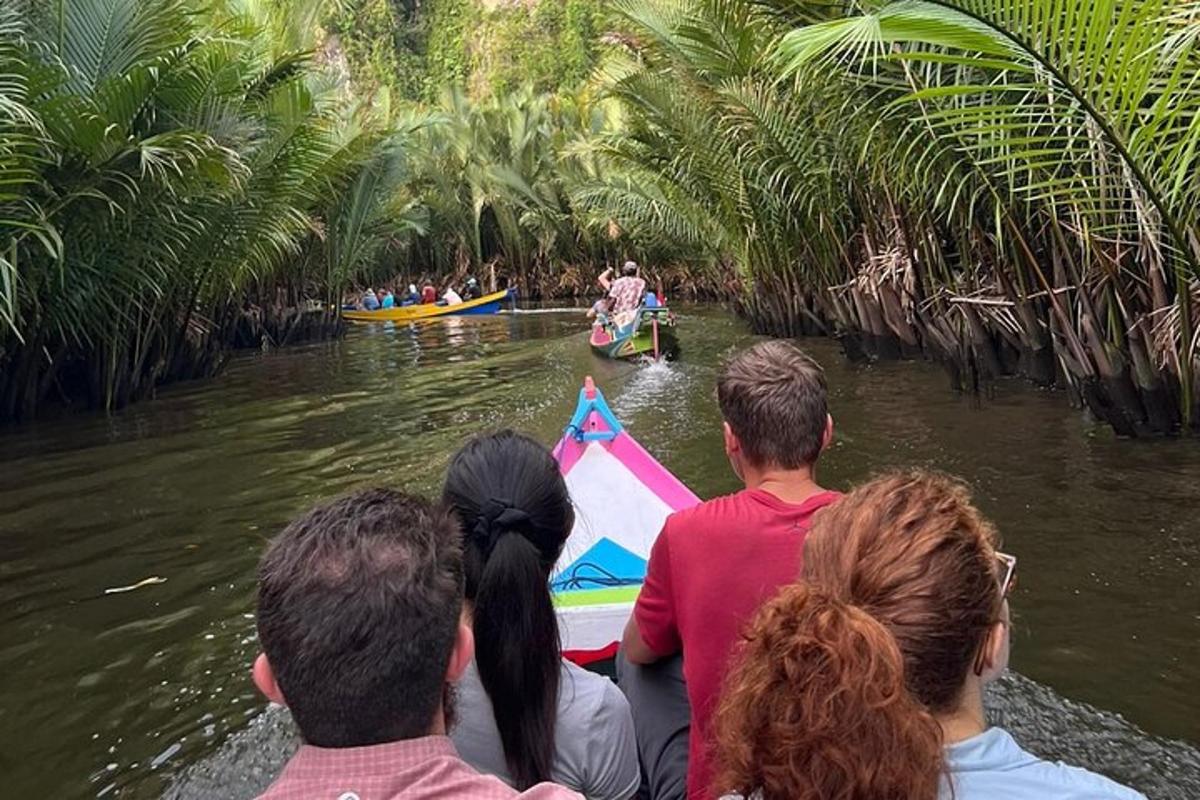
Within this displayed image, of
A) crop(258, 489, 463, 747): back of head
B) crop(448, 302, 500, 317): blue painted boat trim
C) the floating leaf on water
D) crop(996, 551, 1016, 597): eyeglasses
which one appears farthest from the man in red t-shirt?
crop(448, 302, 500, 317): blue painted boat trim

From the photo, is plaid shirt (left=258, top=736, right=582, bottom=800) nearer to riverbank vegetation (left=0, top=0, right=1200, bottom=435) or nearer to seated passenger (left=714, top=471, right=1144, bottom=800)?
seated passenger (left=714, top=471, right=1144, bottom=800)

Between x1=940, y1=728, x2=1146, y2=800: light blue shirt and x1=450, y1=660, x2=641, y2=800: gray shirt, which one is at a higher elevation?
x1=940, y1=728, x2=1146, y2=800: light blue shirt

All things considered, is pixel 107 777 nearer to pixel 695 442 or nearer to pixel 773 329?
pixel 695 442

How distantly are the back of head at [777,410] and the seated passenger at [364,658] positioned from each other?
1137mm

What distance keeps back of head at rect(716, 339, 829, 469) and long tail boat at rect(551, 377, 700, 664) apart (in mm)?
1165

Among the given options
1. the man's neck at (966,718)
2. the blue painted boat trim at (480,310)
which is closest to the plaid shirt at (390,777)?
the man's neck at (966,718)

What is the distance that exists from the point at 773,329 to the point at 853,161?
234 inches

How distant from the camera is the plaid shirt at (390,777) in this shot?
3.76ft

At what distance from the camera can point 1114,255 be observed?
6875mm

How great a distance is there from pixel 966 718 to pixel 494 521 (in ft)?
3.56

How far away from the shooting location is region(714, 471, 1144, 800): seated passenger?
1.07 meters

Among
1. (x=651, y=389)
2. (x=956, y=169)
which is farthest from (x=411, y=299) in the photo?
(x=956, y=169)

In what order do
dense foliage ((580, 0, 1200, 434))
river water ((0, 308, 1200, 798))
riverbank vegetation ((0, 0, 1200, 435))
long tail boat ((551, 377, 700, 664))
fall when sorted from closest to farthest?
river water ((0, 308, 1200, 798))
long tail boat ((551, 377, 700, 664))
dense foliage ((580, 0, 1200, 434))
riverbank vegetation ((0, 0, 1200, 435))

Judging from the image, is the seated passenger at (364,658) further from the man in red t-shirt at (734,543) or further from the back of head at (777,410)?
the back of head at (777,410)
